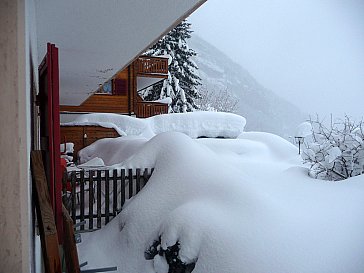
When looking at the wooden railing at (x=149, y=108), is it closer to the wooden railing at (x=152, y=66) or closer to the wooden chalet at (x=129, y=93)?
the wooden chalet at (x=129, y=93)

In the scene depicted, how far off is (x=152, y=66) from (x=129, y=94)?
206 cm

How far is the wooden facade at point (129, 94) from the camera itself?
1870 cm

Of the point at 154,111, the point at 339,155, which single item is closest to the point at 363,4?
the point at 339,155

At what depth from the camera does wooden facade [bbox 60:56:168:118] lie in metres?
18.7

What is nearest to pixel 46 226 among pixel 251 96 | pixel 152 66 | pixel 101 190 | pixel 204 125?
pixel 101 190

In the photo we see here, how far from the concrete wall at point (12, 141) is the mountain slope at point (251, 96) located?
48540 millimetres

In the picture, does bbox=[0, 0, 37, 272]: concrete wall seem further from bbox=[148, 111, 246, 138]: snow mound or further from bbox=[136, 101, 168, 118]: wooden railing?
bbox=[136, 101, 168, 118]: wooden railing

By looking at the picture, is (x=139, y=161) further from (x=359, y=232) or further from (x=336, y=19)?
(x=336, y=19)

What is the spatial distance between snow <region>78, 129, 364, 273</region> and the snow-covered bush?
43cm

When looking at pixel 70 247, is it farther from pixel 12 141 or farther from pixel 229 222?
pixel 229 222

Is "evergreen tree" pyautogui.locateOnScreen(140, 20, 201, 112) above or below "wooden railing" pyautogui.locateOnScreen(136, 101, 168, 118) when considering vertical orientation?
above

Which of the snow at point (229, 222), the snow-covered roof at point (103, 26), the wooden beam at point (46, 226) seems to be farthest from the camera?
the snow at point (229, 222)

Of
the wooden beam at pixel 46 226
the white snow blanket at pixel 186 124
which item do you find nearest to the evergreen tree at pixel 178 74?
the white snow blanket at pixel 186 124

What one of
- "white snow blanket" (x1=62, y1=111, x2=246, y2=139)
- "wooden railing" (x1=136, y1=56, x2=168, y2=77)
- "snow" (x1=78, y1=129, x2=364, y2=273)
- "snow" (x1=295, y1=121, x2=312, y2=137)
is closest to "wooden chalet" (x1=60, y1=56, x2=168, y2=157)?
"wooden railing" (x1=136, y1=56, x2=168, y2=77)
